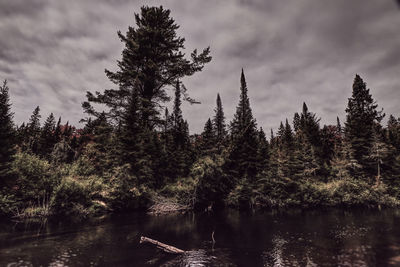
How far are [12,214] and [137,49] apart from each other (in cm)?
2178

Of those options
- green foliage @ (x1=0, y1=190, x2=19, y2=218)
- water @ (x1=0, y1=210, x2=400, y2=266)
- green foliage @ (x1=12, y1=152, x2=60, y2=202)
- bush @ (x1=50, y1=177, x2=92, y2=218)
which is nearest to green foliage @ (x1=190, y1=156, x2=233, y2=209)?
water @ (x1=0, y1=210, x2=400, y2=266)

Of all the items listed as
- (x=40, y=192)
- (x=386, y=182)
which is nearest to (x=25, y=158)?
(x=40, y=192)

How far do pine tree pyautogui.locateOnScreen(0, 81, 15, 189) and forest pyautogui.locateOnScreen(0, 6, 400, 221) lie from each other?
0.06 meters

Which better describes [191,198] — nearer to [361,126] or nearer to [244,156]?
[244,156]

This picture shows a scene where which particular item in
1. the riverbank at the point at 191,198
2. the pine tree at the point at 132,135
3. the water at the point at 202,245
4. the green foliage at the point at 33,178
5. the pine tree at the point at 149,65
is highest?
the pine tree at the point at 149,65

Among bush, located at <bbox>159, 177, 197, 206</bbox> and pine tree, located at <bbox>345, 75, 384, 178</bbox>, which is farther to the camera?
pine tree, located at <bbox>345, 75, 384, 178</bbox>

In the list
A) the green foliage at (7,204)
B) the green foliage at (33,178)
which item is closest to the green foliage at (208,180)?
the green foliage at (33,178)

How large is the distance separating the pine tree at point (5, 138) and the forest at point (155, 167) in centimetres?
6

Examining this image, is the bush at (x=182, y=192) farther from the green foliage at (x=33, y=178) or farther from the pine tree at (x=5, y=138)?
the pine tree at (x=5, y=138)

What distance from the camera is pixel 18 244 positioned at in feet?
33.9

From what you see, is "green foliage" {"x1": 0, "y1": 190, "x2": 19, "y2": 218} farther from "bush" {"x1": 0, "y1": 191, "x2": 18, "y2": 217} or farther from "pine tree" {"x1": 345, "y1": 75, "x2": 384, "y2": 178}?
"pine tree" {"x1": 345, "y1": 75, "x2": 384, "y2": 178}

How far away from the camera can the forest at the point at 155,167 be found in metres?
18.0

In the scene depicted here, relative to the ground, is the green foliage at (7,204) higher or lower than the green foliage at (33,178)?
lower

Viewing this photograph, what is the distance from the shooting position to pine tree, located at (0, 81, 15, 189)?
1581cm
